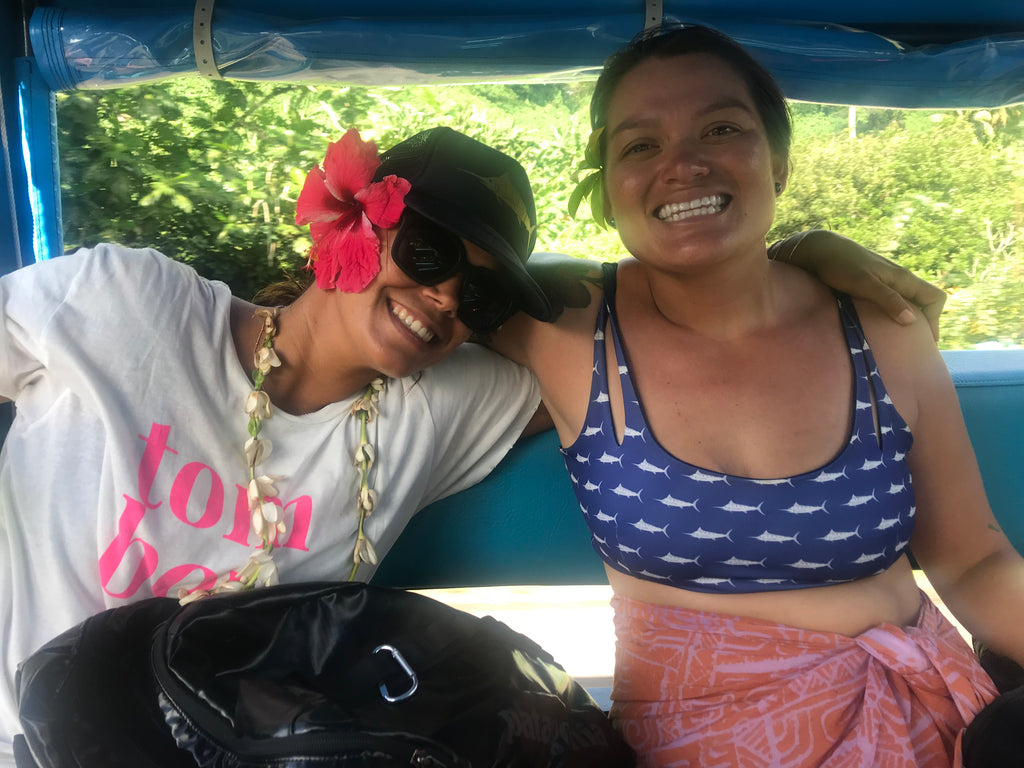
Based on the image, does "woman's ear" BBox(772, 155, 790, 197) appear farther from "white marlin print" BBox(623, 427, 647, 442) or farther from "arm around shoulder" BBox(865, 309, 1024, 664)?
"white marlin print" BBox(623, 427, 647, 442)

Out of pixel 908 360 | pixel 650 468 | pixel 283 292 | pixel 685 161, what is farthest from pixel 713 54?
pixel 283 292

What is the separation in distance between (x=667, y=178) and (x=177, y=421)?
1.01 metres

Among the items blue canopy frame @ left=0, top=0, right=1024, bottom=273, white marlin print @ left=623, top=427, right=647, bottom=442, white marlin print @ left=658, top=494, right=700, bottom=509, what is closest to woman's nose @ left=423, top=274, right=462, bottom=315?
white marlin print @ left=623, top=427, right=647, bottom=442

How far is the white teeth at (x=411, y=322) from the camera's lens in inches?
52.3

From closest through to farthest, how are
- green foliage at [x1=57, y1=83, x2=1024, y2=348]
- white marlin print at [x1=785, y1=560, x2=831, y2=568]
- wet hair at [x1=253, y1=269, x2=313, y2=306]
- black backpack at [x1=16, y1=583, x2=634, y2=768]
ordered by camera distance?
black backpack at [x1=16, y1=583, x2=634, y2=768], white marlin print at [x1=785, y1=560, x2=831, y2=568], wet hair at [x1=253, y1=269, x2=313, y2=306], green foliage at [x1=57, y1=83, x2=1024, y2=348]

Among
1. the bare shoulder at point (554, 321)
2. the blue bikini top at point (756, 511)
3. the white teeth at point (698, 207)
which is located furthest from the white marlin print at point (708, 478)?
the white teeth at point (698, 207)

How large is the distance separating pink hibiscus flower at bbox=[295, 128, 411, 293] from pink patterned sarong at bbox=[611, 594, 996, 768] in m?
0.87

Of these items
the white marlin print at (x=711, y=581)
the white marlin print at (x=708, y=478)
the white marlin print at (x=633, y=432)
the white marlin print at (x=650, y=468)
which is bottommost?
the white marlin print at (x=711, y=581)

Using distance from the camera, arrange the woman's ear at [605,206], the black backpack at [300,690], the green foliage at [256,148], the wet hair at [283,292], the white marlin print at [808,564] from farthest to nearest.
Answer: the green foliage at [256,148], the wet hair at [283,292], the woman's ear at [605,206], the white marlin print at [808,564], the black backpack at [300,690]

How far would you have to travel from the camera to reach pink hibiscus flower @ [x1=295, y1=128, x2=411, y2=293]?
1.29m

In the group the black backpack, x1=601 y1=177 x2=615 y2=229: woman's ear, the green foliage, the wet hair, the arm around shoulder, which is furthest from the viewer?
the green foliage

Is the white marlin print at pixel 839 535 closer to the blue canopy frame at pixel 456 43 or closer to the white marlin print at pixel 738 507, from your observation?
the white marlin print at pixel 738 507

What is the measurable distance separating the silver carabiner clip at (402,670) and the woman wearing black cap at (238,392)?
13.0 inches

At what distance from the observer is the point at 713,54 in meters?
1.50
